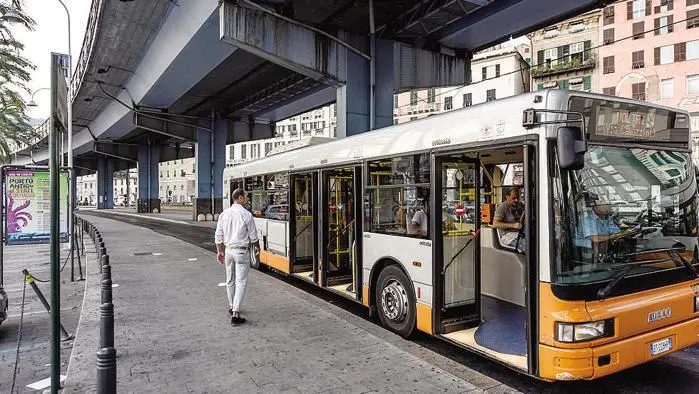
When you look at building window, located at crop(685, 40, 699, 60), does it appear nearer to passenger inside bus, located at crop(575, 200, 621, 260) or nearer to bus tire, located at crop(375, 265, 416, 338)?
bus tire, located at crop(375, 265, 416, 338)

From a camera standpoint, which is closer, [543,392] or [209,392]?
[209,392]

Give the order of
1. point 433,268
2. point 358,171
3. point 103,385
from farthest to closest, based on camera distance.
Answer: point 358,171 → point 433,268 → point 103,385

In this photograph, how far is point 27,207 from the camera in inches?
399

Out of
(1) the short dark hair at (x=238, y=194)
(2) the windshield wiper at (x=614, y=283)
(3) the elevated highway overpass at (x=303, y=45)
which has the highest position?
(3) the elevated highway overpass at (x=303, y=45)

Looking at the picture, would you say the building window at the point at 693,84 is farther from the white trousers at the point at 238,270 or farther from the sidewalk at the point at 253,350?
the white trousers at the point at 238,270

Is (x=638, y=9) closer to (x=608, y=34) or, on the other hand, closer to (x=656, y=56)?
(x=608, y=34)

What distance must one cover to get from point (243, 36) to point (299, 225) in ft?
22.2

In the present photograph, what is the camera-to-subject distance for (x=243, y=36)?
13992mm

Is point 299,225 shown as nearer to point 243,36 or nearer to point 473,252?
point 473,252

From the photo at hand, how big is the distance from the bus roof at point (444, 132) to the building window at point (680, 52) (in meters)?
39.6

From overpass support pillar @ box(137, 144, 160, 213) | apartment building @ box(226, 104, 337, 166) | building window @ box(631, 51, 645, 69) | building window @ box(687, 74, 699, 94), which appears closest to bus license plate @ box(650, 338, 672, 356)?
building window @ box(687, 74, 699, 94)

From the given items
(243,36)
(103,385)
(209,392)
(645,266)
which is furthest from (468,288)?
(243,36)

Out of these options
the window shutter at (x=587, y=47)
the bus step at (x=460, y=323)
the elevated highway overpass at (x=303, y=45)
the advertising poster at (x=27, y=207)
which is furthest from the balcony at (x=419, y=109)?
the bus step at (x=460, y=323)

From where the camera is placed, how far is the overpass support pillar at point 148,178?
5431cm
